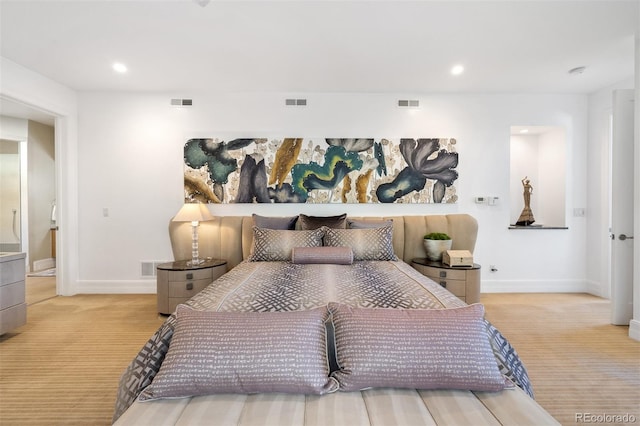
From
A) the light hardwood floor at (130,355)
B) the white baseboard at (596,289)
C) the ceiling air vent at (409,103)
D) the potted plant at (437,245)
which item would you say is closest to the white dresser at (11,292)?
the light hardwood floor at (130,355)

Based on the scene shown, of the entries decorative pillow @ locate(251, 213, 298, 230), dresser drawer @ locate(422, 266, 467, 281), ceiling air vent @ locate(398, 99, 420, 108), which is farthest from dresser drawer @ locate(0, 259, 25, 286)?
ceiling air vent @ locate(398, 99, 420, 108)

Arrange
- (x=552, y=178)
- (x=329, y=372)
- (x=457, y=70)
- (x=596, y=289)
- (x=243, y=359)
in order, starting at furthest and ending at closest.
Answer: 1. (x=552, y=178)
2. (x=596, y=289)
3. (x=457, y=70)
4. (x=329, y=372)
5. (x=243, y=359)

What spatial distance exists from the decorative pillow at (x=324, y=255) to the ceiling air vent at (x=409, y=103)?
2.23 m

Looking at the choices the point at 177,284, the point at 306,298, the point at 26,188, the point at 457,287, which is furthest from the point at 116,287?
the point at 457,287

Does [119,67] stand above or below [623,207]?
above

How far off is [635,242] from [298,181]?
3.40 metres

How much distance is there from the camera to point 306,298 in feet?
6.05

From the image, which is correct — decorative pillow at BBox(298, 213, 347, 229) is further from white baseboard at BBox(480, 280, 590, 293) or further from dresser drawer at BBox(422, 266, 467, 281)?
white baseboard at BBox(480, 280, 590, 293)

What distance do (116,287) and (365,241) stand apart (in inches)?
131

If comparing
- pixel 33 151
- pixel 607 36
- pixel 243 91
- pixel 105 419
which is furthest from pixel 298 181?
pixel 33 151

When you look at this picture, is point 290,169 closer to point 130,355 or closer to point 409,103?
point 409,103

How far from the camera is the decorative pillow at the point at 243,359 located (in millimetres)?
1153

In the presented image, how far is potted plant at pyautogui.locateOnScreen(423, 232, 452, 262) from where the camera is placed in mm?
3590

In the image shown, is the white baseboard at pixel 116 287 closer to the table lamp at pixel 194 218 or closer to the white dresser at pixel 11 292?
the table lamp at pixel 194 218
